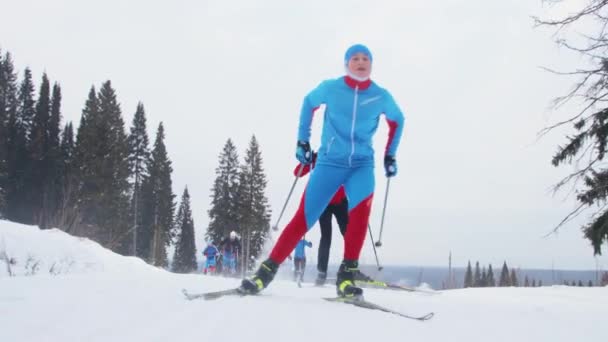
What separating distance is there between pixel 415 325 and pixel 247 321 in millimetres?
941

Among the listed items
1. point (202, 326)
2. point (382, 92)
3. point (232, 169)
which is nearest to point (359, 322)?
point (202, 326)

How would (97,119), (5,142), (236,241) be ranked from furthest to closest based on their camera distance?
(5,142), (97,119), (236,241)

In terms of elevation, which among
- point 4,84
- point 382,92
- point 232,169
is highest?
point 4,84

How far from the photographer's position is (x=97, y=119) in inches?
1681

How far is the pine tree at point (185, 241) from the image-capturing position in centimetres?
5891

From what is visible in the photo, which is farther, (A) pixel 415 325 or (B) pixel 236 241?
(B) pixel 236 241

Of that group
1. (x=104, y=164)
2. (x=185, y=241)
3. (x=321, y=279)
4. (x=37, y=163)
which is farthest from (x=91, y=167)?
(x=321, y=279)

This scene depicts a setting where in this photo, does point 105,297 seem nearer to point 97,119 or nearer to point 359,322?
point 359,322

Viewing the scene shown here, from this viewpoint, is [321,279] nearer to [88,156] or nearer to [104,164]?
[104,164]

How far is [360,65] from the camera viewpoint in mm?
4055

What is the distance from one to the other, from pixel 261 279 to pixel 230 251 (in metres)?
15.6

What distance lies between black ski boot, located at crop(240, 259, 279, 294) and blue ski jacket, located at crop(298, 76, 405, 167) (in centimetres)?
92

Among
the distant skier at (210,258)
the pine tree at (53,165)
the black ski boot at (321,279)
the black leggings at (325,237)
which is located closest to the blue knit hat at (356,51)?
the black leggings at (325,237)

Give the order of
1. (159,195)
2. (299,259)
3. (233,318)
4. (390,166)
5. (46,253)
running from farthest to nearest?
(159,195) → (299,259) → (46,253) → (390,166) → (233,318)
